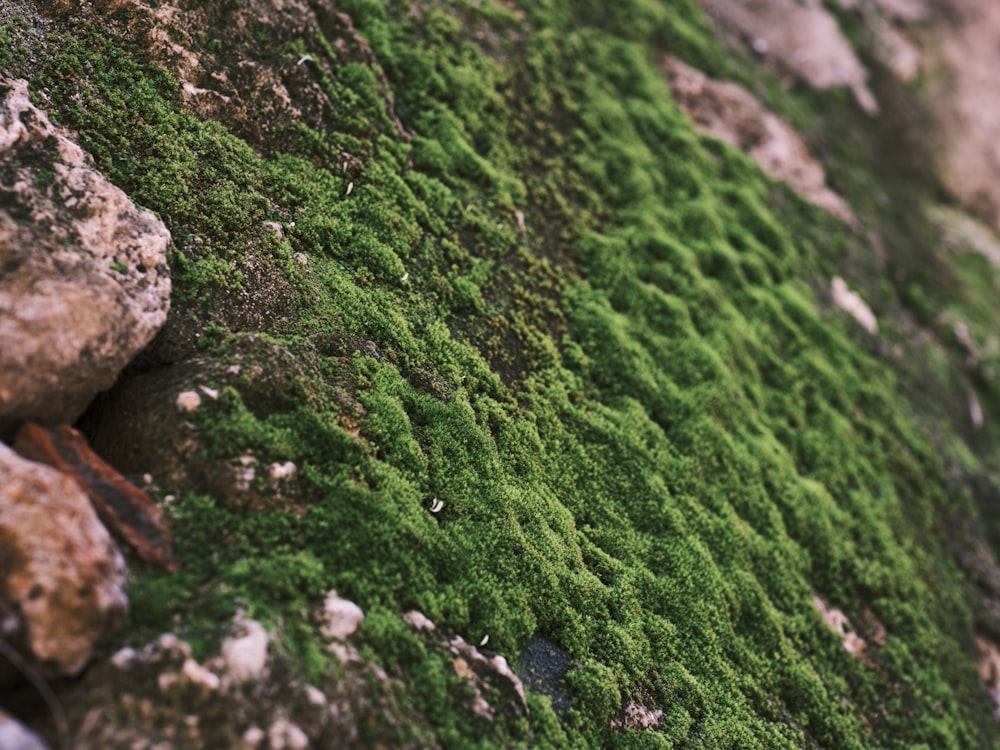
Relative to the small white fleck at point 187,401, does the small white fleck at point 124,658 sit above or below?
below

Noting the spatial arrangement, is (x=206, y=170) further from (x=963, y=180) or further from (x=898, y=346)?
(x=963, y=180)

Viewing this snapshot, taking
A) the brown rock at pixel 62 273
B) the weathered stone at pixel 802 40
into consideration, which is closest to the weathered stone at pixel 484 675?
the brown rock at pixel 62 273

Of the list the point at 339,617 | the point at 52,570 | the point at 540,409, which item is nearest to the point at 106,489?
the point at 52,570

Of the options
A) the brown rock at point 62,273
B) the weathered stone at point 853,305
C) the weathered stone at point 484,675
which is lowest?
the weathered stone at point 484,675

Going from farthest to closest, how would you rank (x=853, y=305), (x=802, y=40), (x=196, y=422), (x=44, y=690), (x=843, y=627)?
(x=802, y=40) < (x=853, y=305) < (x=843, y=627) < (x=196, y=422) < (x=44, y=690)

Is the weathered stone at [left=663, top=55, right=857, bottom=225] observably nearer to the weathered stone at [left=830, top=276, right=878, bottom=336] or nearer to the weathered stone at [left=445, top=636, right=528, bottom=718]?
the weathered stone at [left=830, top=276, right=878, bottom=336]

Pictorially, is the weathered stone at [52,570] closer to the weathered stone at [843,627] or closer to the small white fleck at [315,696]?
the small white fleck at [315,696]

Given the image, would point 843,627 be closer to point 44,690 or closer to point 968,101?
point 44,690

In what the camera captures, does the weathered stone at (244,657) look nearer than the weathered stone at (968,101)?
Yes
